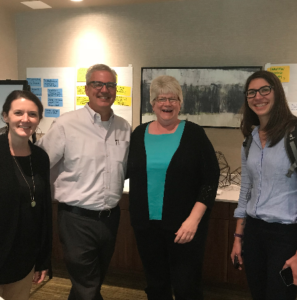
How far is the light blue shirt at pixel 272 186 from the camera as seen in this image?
1.21 meters

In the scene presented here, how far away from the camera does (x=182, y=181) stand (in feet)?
4.73

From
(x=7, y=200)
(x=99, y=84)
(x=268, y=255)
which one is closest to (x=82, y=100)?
(x=99, y=84)

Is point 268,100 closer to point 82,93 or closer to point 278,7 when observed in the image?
point 278,7

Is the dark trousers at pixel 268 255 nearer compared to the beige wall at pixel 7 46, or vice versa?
the dark trousers at pixel 268 255

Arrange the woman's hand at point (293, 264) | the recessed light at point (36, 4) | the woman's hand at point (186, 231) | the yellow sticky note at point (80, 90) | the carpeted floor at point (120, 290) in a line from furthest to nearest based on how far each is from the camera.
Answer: the yellow sticky note at point (80, 90), the recessed light at point (36, 4), the carpeted floor at point (120, 290), the woman's hand at point (186, 231), the woman's hand at point (293, 264)

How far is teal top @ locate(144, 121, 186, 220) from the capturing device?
146cm

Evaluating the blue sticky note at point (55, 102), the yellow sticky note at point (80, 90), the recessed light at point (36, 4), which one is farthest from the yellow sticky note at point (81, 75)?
the recessed light at point (36, 4)

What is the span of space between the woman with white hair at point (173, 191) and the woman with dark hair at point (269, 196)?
22cm

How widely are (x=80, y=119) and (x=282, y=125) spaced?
1015 mm

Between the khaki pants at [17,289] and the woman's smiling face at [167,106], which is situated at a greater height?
the woman's smiling face at [167,106]

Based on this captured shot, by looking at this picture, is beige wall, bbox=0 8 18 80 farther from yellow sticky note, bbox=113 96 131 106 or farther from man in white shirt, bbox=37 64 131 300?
man in white shirt, bbox=37 64 131 300

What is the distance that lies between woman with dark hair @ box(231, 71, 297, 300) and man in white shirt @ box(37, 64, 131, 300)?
715mm

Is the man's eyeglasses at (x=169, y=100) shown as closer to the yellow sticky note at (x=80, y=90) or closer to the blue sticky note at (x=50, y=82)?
the yellow sticky note at (x=80, y=90)

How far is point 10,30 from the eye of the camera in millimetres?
2887
